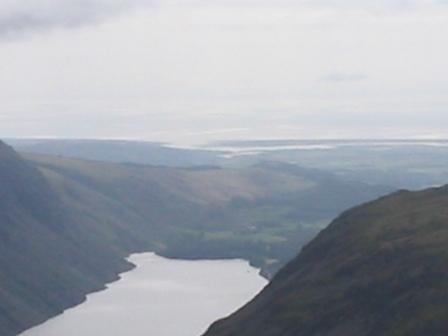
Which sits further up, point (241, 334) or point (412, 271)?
point (412, 271)

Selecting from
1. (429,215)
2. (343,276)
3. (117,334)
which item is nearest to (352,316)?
(343,276)

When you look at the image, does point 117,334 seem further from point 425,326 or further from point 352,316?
point 425,326

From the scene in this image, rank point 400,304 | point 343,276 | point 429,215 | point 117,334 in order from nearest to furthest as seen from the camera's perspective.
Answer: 1. point 400,304
2. point 343,276
3. point 429,215
4. point 117,334

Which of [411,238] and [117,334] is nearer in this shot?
[411,238]

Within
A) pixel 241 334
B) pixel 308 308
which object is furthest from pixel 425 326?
pixel 241 334

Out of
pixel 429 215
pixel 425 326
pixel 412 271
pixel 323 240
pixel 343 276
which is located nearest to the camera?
pixel 425 326

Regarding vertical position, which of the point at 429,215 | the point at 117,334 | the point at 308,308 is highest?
the point at 429,215
